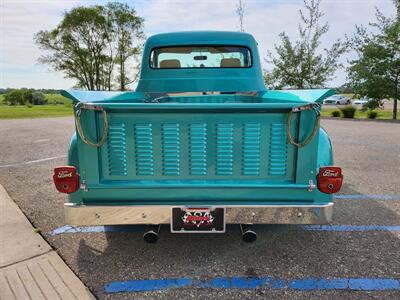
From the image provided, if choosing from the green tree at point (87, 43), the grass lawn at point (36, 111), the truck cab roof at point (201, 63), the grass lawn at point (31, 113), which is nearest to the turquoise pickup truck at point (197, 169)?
the truck cab roof at point (201, 63)

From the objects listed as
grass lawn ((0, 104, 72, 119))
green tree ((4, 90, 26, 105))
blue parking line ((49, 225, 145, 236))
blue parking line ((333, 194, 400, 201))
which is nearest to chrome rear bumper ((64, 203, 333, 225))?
blue parking line ((49, 225, 145, 236))

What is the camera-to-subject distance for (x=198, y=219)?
2.31 metres

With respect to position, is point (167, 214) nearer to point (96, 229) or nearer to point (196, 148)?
point (196, 148)

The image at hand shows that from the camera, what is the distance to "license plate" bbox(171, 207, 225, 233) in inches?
90.4

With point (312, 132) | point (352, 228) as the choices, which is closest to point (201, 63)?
point (312, 132)

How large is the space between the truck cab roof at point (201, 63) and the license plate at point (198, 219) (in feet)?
7.36

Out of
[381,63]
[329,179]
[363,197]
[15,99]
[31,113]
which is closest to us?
[329,179]

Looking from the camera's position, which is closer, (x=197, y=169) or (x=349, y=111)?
(x=197, y=169)

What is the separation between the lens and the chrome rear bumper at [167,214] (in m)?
2.30

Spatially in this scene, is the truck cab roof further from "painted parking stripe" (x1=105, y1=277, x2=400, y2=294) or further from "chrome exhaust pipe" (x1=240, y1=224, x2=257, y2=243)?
"painted parking stripe" (x1=105, y1=277, x2=400, y2=294)

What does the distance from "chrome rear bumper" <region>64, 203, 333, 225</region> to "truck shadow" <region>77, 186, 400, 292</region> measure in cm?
49

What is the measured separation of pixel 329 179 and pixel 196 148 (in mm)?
1106

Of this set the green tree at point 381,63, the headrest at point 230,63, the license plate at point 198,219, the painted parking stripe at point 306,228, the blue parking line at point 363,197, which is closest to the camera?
the license plate at point 198,219

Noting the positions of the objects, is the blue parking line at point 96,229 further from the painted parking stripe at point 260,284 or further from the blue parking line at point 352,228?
the blue parking line at point 352,228
